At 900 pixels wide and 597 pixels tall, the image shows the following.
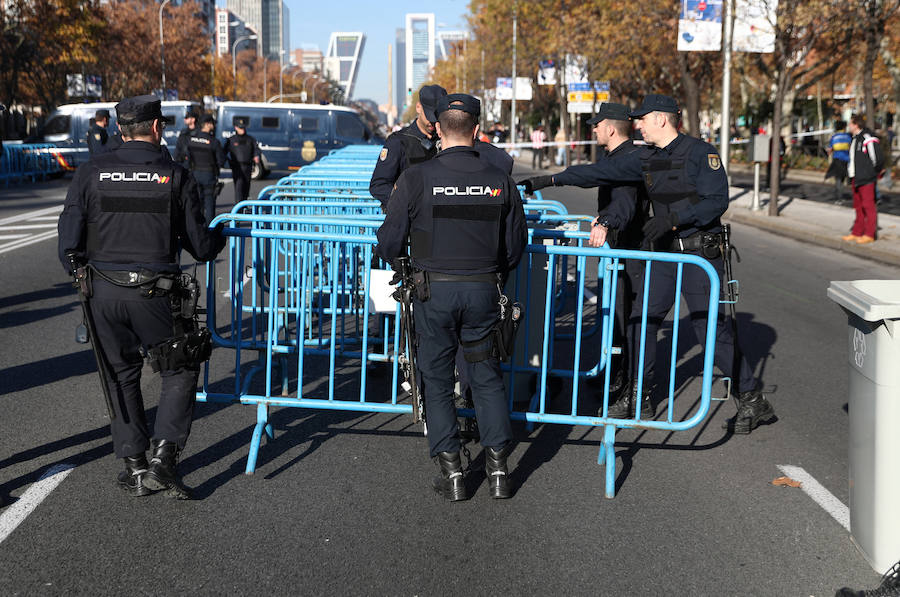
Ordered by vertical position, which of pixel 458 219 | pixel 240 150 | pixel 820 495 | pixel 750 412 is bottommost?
pixel 820 495

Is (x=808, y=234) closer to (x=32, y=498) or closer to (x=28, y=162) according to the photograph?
(x=32, y=498)

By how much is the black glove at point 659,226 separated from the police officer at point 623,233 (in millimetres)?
71

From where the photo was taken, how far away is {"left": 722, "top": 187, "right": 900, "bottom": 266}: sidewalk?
1531 centimetres

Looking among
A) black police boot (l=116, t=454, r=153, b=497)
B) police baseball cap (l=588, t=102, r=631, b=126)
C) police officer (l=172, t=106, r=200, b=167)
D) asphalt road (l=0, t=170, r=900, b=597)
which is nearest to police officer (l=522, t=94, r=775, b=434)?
police baseball cap (l=588, t=102, r=631, b=126)

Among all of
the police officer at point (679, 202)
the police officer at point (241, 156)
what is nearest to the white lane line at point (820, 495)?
the police officer at point (679, 202)

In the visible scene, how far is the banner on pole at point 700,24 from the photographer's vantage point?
23938 mm

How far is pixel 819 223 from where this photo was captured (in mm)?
19328

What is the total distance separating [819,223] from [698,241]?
14.6 metres

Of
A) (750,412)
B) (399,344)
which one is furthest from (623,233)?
(399,344)

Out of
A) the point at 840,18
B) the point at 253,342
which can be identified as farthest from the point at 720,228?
the point at 840,18

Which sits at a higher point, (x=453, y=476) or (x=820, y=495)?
(x=453, y=476)

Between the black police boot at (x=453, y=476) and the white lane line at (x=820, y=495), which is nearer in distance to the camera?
the white lane line at (x=820, y=495)

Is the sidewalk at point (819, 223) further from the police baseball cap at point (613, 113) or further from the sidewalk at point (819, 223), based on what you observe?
the police baseball cap at point (613, 113)

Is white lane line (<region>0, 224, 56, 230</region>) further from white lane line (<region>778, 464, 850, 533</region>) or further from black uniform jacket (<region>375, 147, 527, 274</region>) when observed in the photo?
white lane line (<region>778, 464, 850, 533</region>)
